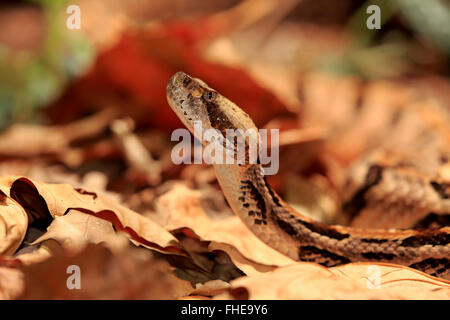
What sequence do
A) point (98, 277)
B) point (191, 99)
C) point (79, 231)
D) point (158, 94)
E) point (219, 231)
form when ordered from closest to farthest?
point (98, 277)
point (79, 231)
point (191, 99)
point (219, 231)
point (158, 94)

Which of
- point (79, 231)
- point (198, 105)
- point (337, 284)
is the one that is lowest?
point (337, 284)

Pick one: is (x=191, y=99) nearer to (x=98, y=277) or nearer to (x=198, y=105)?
(x=198, y=105)

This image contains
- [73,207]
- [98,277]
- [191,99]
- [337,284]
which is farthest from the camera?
[191,99]

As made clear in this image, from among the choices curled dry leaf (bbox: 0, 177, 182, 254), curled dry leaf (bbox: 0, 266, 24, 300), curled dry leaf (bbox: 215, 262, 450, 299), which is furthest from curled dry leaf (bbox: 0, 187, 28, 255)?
curled dry leaf (bbox: 215, 262, 450, 299)

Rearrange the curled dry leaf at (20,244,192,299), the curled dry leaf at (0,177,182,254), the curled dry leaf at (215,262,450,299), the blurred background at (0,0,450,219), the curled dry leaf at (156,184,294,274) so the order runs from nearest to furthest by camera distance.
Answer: the curled dry leaf at (20,244,192,299), the curled dry leaf at (215,262,450,299), the curled dry leaf at (0,177,182,254), the curled dry leaf at (156,184,294,274), the blurred background at (0,0,450,219)

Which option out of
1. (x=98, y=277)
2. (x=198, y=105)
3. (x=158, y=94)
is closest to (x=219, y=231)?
(x=198, y=105)

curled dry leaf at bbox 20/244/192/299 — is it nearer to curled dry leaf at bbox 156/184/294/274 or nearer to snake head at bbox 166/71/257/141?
curled dry leaf at bbox 156/184/294/274
